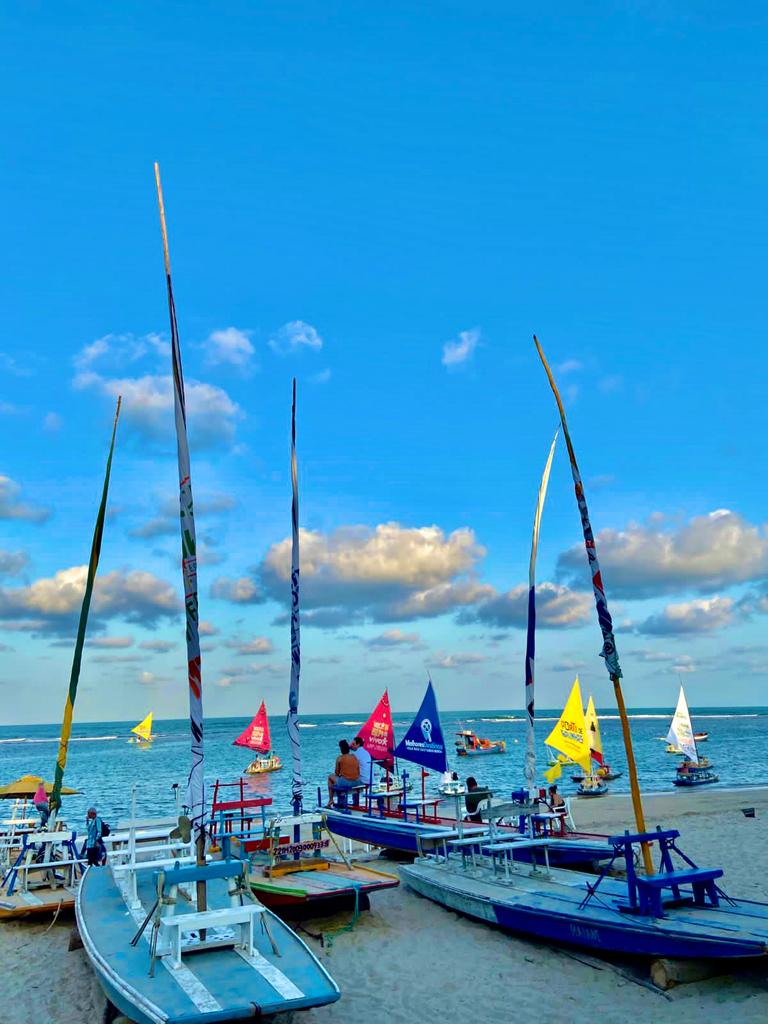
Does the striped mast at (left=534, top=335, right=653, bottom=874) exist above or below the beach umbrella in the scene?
above

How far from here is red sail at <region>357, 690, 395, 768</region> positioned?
2289 cm

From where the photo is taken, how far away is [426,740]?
21.6 m

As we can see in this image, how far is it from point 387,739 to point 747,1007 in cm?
1559

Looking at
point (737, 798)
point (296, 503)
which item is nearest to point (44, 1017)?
point (296, 503)

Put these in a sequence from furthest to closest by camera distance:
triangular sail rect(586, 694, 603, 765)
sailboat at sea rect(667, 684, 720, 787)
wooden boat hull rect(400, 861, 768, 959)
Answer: sailboat at sea rect(667, 684, 720, 787) → triangular sail rect(586, 694, 603, 765) → wooden boat hull rect(400, 861, 768, 959)

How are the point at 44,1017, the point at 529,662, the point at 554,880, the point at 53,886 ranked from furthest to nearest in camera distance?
the point at 529,662 < the point at 53,886 < the point at 554,880 < the point at 44,1017

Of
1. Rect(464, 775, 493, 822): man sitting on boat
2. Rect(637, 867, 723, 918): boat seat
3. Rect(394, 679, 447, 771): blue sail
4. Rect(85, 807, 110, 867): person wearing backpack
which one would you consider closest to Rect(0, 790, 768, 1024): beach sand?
Rect(637, 867, 723, 918): boat seat

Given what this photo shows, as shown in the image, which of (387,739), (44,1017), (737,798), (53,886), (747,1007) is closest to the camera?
(747,1007)

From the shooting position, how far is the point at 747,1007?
879cm

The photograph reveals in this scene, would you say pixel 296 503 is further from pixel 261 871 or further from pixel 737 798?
pixel 737 798

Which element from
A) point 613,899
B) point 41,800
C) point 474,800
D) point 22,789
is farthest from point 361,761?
point 613,899

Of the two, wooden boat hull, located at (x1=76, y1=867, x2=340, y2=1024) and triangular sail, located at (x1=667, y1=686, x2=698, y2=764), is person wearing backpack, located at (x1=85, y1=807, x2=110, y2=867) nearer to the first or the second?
wooden boat hull, located at (x1=76, y1=867, x2=340, y2=1024)

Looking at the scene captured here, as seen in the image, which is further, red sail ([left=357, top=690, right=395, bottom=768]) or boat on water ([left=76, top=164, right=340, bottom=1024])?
red sail ([left=357, top=690, right=395, bottom=768])

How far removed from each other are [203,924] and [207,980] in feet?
1.72
